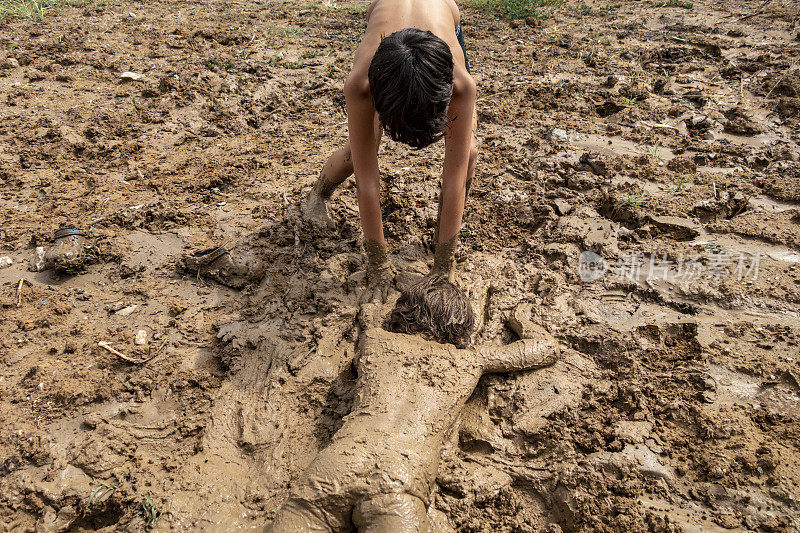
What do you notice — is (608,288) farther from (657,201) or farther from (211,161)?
(211,161)

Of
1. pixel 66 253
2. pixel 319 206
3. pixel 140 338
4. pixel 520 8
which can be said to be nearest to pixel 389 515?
pixel 140 338

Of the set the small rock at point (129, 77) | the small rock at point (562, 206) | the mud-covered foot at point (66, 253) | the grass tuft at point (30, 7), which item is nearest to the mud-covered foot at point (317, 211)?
the mud-covered foot at point (66, 253)

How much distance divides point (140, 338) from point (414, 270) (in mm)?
1730

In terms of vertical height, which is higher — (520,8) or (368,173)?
(520,8)

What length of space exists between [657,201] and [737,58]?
3261 mm

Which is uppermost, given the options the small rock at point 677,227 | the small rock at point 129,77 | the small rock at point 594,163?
the small rock at point 129,77

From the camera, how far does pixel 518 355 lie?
2.57m

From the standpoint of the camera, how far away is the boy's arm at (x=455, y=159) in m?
2.29

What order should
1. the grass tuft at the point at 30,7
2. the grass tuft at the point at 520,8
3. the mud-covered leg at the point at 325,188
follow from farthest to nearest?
the grass tuft at the point at 520,8, the grass tuft at the point at 30,7, the mud-covered leg at the point at 325,188

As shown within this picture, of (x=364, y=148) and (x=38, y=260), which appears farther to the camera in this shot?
(x=38, y=260)

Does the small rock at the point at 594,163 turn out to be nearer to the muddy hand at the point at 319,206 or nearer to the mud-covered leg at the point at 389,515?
the muddy hand at the point at 319,206

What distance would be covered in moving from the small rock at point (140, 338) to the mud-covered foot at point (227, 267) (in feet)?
1.77

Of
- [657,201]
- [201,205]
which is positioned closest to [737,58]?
→ [657,201]

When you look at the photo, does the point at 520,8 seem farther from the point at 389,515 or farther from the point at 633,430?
the point at 389,515
